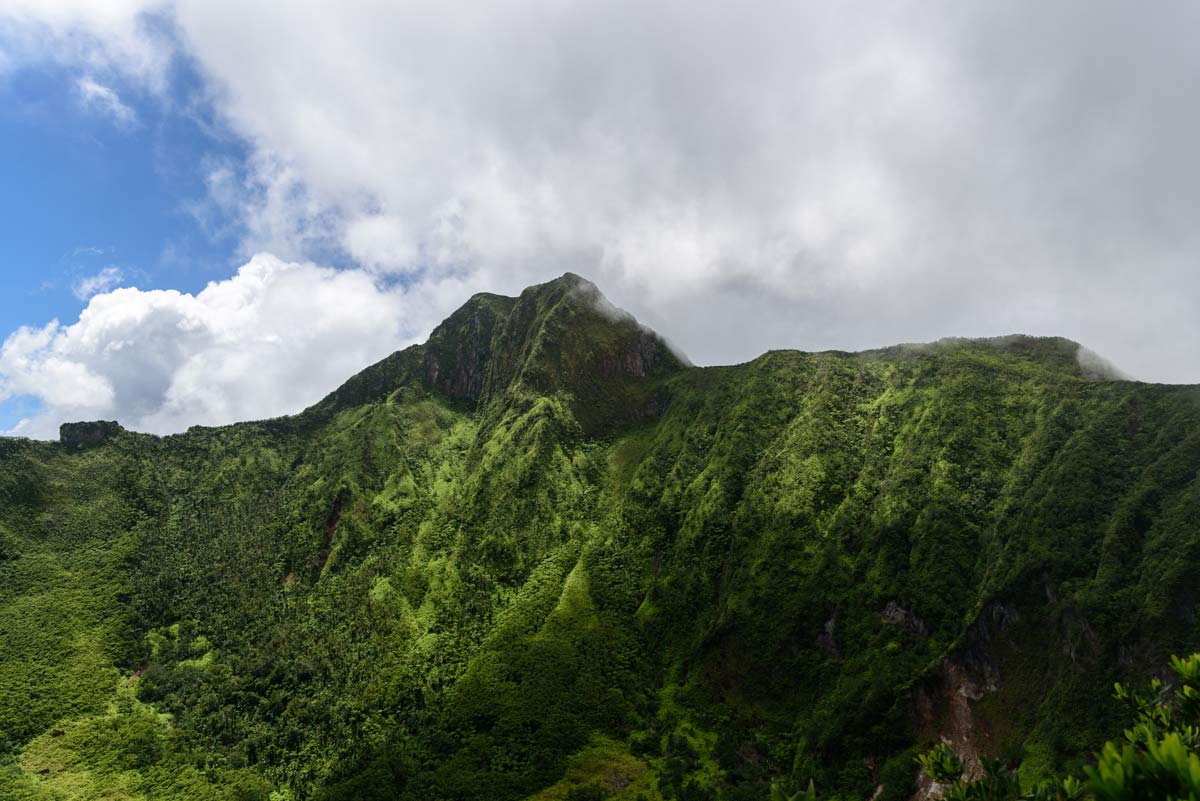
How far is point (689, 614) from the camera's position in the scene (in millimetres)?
156250

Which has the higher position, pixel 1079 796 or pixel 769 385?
pixel 769 385

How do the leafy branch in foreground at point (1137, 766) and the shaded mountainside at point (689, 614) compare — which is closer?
the leafy branch in foreground at point (1137, 766)

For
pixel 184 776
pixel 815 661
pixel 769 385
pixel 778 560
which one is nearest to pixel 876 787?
pixel 815 661

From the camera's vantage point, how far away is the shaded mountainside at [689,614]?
327 ft

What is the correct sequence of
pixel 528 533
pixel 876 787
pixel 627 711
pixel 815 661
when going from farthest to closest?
1. pixel 528 533
2. pixel 627 711
3. pixel 815 661
4. pixel 876 787

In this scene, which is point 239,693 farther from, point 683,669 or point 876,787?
point 876,787

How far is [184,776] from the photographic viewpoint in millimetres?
129125

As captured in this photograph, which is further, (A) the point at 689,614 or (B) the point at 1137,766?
(A) the point at 689,614

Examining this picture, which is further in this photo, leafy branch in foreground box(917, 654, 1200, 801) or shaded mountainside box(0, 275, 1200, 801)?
shaded mountainside box(0, 275, 1200, 801)

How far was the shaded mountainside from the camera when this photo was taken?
99.8m

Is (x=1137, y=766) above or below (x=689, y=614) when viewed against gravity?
above

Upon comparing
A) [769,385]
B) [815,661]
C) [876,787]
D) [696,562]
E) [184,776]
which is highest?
[769,385]

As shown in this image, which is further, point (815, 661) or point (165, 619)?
point (165, 619)

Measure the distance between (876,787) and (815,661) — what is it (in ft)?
95.3
